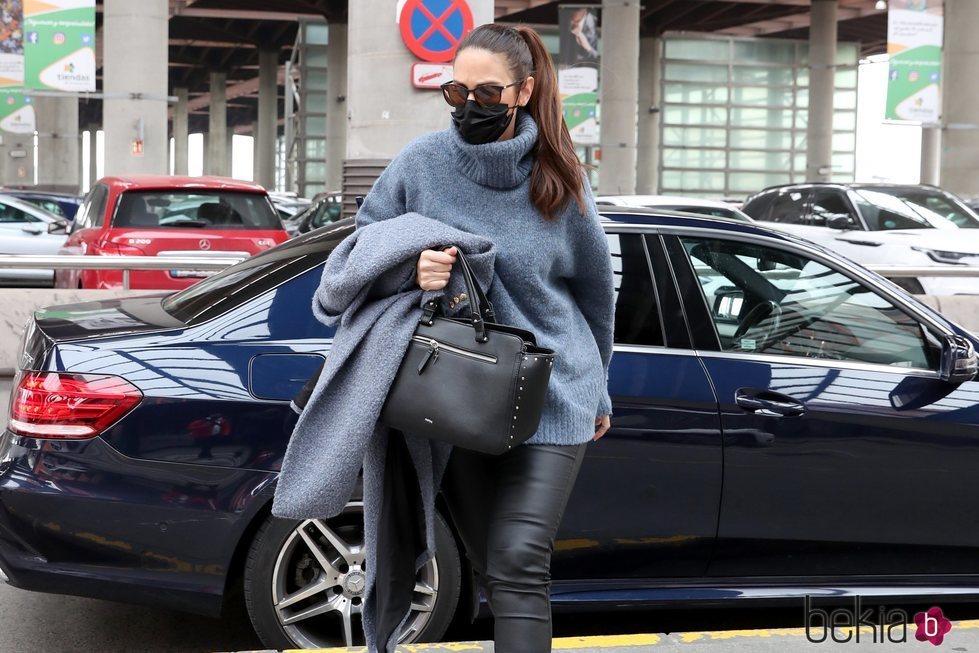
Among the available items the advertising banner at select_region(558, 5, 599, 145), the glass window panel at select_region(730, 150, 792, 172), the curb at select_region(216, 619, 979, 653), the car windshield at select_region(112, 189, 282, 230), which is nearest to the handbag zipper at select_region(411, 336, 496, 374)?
the curb at select_region(216, 619, 979, 653)

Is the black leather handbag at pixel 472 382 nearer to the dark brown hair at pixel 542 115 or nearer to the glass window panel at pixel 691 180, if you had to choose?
the dark brown hair at pixel 542 115

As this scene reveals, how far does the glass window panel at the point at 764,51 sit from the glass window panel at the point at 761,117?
6.44ft

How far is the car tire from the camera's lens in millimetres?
3977

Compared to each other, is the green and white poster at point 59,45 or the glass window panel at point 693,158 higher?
the green and white poster at point 59,45

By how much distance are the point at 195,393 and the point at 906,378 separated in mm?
2420

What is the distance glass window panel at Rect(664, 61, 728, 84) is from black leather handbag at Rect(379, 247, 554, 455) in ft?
163

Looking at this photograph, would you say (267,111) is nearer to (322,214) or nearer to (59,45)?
(59,45)

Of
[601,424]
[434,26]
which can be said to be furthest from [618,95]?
[601,424]

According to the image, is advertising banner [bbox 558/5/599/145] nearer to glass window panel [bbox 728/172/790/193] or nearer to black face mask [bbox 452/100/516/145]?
glass window panel [bbox 728/172/790/193]

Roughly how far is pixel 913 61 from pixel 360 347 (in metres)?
23.8

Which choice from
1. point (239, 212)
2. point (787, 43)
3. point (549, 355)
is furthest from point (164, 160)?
point (787, 43)

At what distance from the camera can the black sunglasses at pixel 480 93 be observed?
2.78 meters

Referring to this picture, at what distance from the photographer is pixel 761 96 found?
51469mm

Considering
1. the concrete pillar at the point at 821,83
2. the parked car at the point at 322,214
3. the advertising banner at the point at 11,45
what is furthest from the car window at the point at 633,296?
the concrete pillar at the point at 821,83
